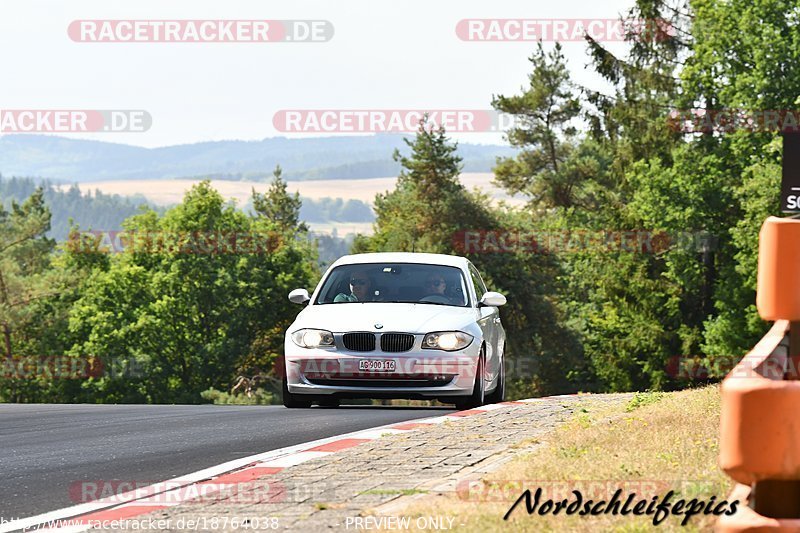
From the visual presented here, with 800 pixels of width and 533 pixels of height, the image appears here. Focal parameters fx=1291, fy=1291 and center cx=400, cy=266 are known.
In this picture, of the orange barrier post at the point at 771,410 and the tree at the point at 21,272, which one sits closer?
the orange barrier post at the point at 771,410

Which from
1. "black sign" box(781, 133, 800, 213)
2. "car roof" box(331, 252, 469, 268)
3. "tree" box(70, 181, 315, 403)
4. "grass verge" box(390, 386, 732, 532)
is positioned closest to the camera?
"grass verge" box(390, 386, 732, 532)

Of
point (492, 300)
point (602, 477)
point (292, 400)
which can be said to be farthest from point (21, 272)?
point (602, 477)

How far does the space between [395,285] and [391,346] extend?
127cm

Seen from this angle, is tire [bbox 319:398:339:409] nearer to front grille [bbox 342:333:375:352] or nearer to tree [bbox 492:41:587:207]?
front grille [bbox 342:333:375:352]

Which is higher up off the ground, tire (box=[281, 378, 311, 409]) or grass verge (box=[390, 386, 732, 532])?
grass verge (box=[390, 386, 732, 532])

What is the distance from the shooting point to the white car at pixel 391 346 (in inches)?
566

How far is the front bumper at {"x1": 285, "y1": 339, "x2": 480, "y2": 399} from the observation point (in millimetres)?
14352

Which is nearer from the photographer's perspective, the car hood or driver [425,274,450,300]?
the car hood

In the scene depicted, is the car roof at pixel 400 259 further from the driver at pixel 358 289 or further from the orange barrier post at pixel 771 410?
the orange barrier post at pixel 771 410

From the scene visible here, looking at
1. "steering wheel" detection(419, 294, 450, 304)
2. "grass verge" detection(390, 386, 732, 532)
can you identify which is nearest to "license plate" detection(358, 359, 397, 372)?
"steering wheel" detection(419, 294, 450, 304)

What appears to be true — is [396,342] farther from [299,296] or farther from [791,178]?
[791,178]

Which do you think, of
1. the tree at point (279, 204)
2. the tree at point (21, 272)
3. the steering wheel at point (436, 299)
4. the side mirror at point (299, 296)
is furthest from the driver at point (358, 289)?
the tree at point (279, 204)

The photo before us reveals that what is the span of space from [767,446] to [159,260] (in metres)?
69.6

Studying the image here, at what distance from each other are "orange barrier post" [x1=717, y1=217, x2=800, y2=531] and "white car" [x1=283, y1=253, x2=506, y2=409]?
8.95 metres
